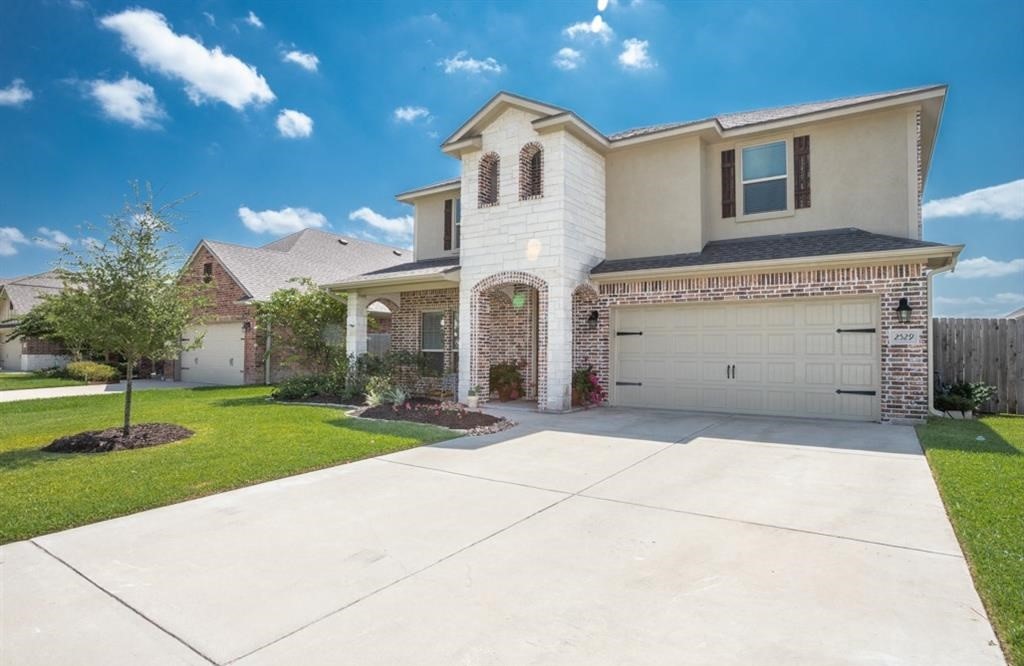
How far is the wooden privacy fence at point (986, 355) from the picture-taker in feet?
32.9

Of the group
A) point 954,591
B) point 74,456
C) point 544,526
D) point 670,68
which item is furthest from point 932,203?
point 74,456

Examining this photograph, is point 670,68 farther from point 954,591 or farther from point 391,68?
point 954,591

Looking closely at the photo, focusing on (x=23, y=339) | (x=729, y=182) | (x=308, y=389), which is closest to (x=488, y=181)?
(x=729, y=182)

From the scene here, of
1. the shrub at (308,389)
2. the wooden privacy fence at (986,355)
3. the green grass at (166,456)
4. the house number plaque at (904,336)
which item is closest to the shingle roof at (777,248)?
the house number plaque at (904,336)

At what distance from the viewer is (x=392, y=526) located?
166 inches

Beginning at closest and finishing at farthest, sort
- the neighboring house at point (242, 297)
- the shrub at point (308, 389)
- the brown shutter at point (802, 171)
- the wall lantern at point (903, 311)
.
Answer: the wall lantern at point (903, 311), the brown shutter at point (802, 171), the shrub at point (308, 389), the neighboring house at point (242, 297)

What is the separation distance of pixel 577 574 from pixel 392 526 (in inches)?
65.1

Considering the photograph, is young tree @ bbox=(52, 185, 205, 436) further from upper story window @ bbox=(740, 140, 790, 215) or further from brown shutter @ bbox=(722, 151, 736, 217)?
upper story window @ bbox=(740, 140, 790, 215)

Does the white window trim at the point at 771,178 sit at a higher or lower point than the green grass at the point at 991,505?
higher

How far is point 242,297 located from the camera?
19109 mm

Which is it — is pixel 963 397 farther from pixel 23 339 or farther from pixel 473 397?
pixel 23 339

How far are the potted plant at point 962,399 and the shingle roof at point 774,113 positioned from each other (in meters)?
5.57

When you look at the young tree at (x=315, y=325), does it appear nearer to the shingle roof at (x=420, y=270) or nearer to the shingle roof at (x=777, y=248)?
the shingle roof at (x=420, y=270)

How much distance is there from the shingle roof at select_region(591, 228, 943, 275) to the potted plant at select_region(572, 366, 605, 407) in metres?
2.27
